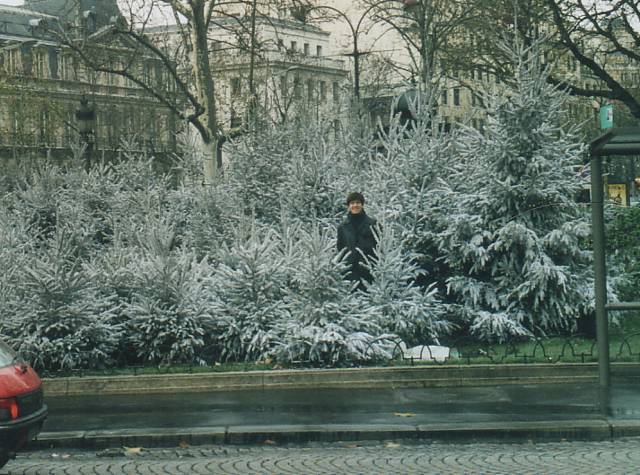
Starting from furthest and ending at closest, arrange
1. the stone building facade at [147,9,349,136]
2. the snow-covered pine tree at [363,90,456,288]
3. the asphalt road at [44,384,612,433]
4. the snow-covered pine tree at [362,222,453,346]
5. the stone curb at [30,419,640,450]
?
the stone building facade at [147,9,349,136] → the snow-covered pine tree at [363,90,456,288] → the snow-covered pine tree at [362,222,453,346] → the asphalt road at [44,384,612,433] → the stone curb at [30,419,640,450]

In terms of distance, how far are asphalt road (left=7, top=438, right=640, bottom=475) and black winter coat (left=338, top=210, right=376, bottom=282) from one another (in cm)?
507

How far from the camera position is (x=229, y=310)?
49.9 ft

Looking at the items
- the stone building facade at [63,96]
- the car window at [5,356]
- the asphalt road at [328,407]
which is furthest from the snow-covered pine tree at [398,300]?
the stone building facade at [63,96]

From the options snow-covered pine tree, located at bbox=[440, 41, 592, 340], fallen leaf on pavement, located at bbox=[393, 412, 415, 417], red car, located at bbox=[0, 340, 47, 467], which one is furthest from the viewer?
snow-covered pine tree, located at bbox=[440, 41, 592, 340]

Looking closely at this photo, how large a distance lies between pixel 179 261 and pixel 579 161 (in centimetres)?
579

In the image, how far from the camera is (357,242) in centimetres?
1573

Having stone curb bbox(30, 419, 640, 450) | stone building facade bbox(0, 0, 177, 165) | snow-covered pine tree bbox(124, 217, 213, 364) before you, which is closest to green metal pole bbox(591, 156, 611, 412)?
stone curb bbox(30, 419, 640, 450)

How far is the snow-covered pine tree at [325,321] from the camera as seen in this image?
565 inches

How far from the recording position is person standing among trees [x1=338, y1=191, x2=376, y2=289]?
51.4 ft

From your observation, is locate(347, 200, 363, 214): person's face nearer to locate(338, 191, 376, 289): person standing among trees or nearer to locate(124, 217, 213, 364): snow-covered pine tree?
locate(338, 191, 376, 289): person standing among trees

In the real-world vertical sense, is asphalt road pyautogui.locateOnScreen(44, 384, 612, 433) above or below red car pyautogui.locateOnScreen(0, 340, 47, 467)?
below

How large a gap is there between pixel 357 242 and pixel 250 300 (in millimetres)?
1600

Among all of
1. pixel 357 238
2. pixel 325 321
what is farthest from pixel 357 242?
pixel 325 321

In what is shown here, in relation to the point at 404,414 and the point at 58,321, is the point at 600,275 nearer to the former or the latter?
the point at 404,414
